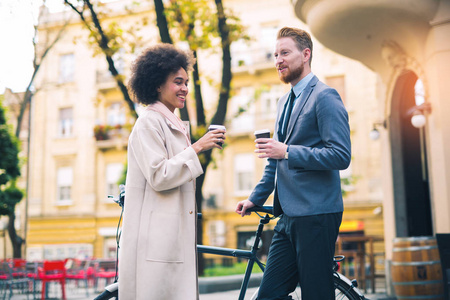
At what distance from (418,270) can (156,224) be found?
176 inches

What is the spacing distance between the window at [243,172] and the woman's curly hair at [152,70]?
2767cm

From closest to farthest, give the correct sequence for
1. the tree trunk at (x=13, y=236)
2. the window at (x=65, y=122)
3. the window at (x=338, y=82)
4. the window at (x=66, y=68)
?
1. the tree trunk at (x=13, y=236)
2. the window at (x=338, y=82)
3. the window at (x=65, y=122)
4. the window at (x=66, y=68)

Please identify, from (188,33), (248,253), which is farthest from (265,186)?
(188,33)

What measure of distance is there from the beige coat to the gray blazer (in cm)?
54

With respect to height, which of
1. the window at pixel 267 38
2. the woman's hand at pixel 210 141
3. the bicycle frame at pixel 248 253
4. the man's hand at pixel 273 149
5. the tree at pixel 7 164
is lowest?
the bicycle frame at pixel 248 253

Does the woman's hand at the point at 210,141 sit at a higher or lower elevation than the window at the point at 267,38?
lower

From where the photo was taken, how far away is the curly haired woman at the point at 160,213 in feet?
10.1

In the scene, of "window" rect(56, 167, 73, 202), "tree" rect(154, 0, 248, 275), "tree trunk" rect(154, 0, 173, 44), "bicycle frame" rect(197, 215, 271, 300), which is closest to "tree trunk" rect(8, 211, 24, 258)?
"tree" rect(154, 0, 248, 275)

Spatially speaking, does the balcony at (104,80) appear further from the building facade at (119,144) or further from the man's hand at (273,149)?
the man's hand at (273,149)

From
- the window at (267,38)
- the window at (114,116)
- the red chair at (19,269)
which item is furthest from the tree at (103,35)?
the window at (114,116)

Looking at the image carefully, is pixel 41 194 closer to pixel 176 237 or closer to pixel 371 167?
pixel 371 167

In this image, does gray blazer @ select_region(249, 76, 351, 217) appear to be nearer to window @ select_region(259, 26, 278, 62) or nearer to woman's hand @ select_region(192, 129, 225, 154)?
woman's hand @ select_region(192, 129, 225, 154)

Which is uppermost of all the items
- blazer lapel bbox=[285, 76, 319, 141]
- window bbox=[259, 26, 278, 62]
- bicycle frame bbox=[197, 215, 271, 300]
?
window bbox=[259, 26, 278, 62]

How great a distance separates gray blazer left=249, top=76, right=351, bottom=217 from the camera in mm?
3039
